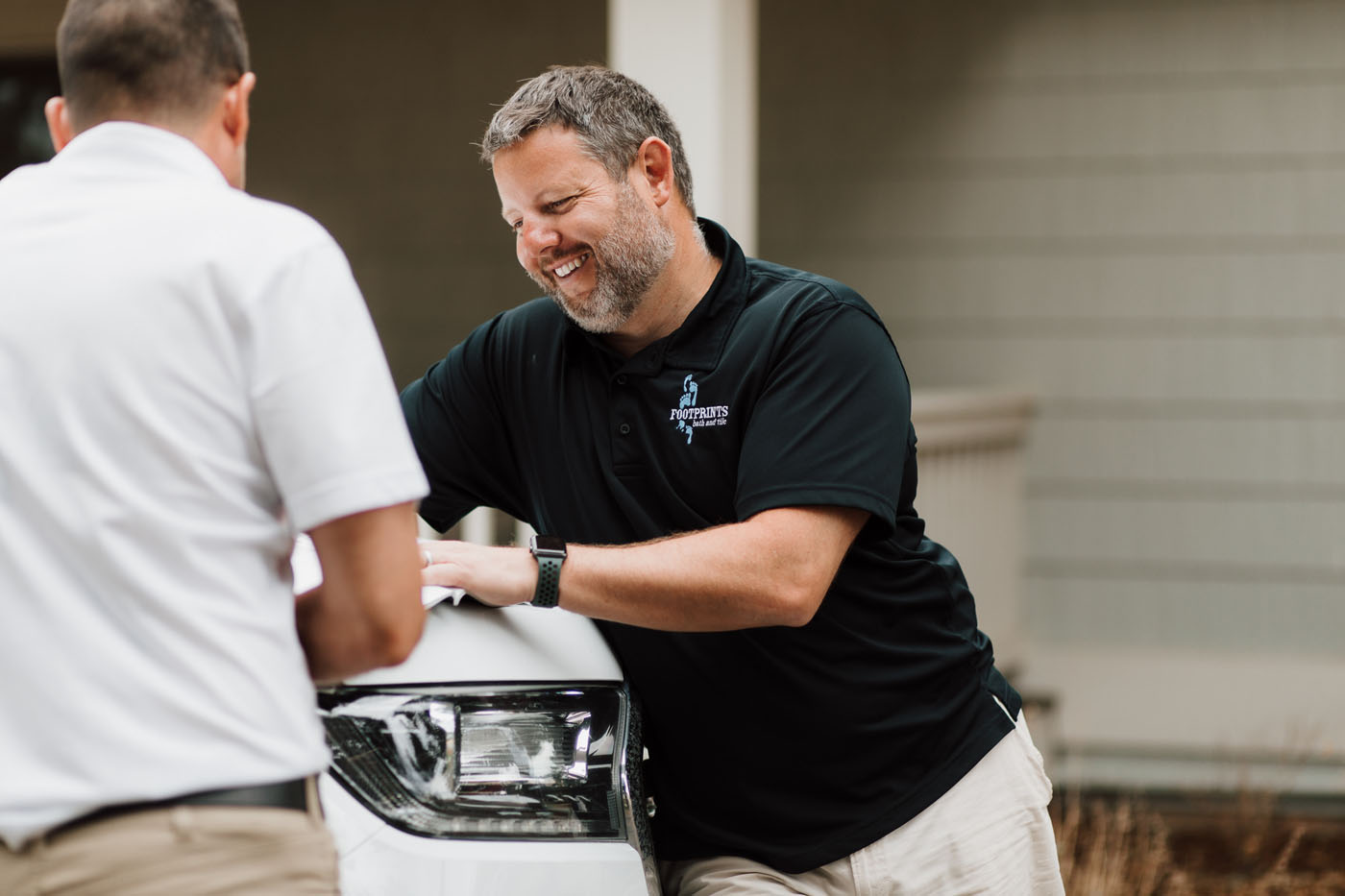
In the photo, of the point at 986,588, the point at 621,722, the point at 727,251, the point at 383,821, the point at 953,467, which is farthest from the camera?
the point at 986,588

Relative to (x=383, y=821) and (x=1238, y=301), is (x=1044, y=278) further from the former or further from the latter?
(x=383, y=821)

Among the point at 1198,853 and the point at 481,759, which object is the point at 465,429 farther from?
the point at 1198,853

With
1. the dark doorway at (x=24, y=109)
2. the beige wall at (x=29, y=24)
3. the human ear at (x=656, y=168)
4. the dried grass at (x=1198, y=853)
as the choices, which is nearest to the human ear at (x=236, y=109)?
the human ear at (x=656, y=168)

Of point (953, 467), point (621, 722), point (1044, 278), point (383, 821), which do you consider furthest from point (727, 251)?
point (1044, 278)

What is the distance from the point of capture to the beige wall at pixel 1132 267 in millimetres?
6367

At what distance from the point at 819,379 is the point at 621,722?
1.77ft

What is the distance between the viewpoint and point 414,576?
1.44 metres

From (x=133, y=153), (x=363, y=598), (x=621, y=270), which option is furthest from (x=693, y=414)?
(x=133, y=153)

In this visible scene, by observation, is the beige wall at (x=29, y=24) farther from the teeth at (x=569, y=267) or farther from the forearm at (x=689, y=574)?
→ the forearm at (x=689, y=574)

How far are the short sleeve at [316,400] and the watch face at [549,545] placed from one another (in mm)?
605

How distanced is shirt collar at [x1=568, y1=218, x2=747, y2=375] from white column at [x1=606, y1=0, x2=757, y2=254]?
246 centimetres

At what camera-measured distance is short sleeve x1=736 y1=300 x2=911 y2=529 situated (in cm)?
207

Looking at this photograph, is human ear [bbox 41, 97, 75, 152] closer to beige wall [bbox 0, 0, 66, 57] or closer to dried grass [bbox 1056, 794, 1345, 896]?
dried grass [bbox 1056, 794, 1345, 896]

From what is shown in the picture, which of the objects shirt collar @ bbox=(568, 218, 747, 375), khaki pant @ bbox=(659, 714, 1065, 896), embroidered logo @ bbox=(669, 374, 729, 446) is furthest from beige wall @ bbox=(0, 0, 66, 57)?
khaki pant @ bbox=(659, 714, 1065, 896)
